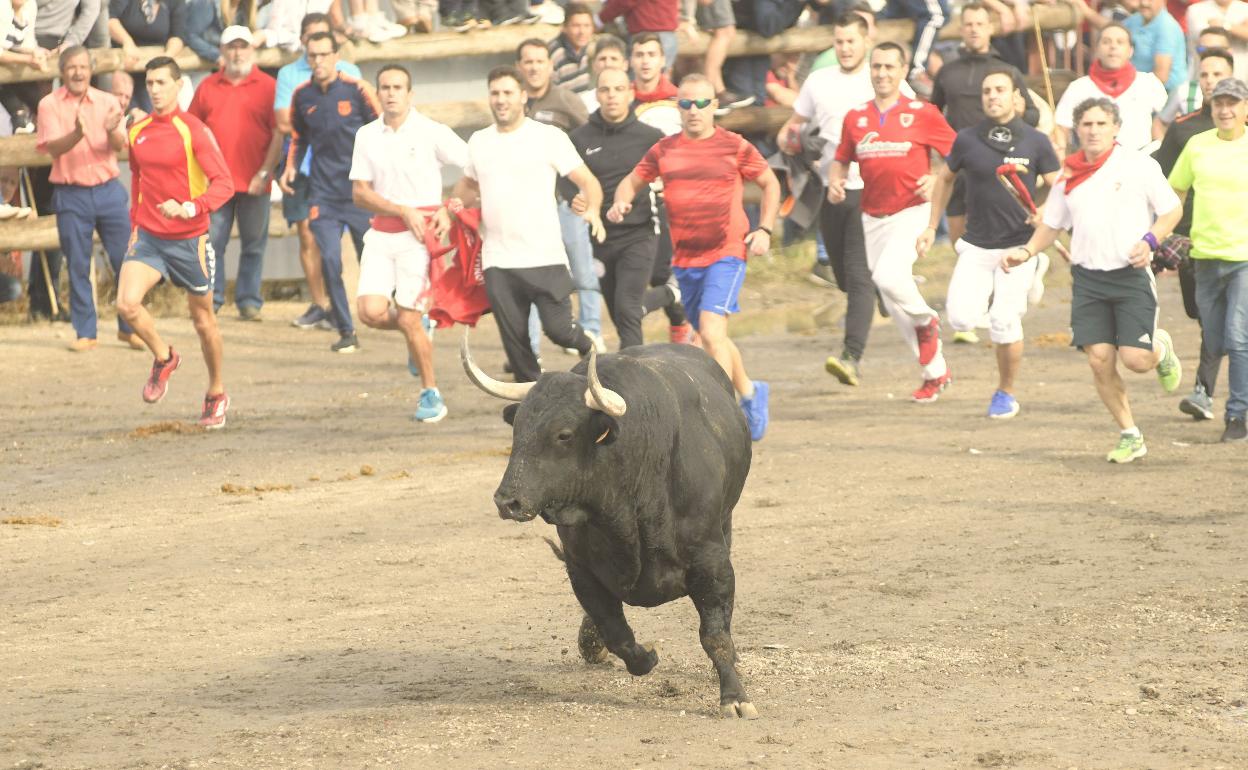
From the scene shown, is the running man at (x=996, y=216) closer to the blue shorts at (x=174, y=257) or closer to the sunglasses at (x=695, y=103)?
the sunglasses at (x=695, y=103)

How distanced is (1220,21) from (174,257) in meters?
10.1

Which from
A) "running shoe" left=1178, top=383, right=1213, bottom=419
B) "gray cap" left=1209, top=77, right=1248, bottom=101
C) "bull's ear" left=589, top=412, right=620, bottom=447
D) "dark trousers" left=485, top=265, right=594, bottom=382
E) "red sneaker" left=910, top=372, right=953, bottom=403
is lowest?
"red sneaker" left=910, top=372, right=953, bottom=403

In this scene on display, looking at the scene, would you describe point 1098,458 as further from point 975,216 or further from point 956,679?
point 956,679

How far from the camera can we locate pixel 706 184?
1291 centimetres

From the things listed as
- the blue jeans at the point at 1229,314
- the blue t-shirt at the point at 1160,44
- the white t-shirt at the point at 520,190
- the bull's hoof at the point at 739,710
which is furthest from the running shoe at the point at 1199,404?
the bull's hoof at the point at 739,710

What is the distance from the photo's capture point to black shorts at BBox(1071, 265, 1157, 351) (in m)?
11.8

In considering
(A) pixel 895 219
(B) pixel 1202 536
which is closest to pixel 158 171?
(A) pixel 895 219

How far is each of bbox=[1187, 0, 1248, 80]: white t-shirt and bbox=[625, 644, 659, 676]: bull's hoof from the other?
1240 cm

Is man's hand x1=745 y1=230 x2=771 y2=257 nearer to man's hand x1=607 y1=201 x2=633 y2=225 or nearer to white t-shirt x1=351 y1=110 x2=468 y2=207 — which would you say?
man's hand x1=607 y1=201 x2=633 y2=225

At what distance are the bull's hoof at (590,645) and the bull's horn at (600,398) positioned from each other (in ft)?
4.67

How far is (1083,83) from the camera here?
1608cm

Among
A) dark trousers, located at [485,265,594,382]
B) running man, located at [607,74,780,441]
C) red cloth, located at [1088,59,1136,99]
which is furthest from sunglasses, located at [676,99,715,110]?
red cloth, located at [1088,59,1136,99]

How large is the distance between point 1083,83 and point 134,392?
303 inches

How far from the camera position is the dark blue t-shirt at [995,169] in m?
13.6
